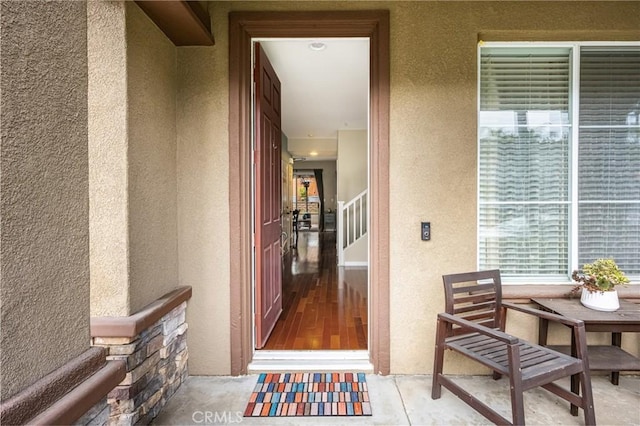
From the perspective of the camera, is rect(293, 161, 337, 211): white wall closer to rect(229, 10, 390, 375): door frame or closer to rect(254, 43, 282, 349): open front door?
rect(254, 43, 282, 349): open front door

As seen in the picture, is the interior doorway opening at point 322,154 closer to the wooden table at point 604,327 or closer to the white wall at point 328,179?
the wooden table at point 604,327

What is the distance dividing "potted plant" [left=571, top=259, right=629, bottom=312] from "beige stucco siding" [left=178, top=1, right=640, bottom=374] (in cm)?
43

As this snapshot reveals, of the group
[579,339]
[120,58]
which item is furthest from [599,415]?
[120,58]

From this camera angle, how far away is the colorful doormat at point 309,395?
6.09 ft

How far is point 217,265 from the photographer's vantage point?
222cm

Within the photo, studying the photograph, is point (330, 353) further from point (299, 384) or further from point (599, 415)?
point (599, 415)

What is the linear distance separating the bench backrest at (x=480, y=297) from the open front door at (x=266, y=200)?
4.74ft

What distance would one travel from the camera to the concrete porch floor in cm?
179

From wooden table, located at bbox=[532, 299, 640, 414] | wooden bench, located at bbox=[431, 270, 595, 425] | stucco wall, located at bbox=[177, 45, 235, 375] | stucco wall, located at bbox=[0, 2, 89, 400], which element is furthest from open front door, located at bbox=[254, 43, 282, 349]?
wooden table, located at bbox=[532, 299, 640, 414]

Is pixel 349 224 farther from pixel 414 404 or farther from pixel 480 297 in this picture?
pixel 414 404

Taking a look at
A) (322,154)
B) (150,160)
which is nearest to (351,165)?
(322,154)

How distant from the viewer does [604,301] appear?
1.96 metres

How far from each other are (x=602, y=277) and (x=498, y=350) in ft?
2.95

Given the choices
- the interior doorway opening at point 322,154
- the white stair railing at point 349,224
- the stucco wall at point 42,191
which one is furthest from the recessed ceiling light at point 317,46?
the white stair railing at point 349,224
